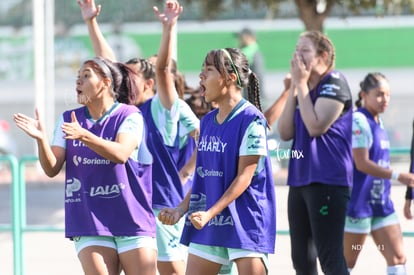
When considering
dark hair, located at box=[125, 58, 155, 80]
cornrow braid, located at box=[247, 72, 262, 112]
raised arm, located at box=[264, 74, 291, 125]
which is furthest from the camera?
raised arm, located at box=[264, 74, 291, 125]

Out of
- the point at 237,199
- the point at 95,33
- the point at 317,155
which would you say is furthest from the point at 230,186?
the point at 95,33

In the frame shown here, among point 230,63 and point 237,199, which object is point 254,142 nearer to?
point 237,199

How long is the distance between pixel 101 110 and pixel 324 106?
1585 millimetres

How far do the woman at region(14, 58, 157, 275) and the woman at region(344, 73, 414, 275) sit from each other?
2253 millimetres

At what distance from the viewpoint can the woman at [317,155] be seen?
686 cm

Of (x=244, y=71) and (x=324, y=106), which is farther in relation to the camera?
(x=324, y=106)

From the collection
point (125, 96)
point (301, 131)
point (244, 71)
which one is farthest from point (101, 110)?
point (301, 131)

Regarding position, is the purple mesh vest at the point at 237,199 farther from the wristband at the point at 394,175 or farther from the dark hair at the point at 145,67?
the wristband at the point at 394,175

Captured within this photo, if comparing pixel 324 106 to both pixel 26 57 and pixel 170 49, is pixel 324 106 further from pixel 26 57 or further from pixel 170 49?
pixel 26 57

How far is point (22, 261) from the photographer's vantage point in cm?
938

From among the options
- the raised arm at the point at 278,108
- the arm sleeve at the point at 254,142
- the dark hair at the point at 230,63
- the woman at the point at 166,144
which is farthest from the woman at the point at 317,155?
the arm sleeve at the point at 254,142

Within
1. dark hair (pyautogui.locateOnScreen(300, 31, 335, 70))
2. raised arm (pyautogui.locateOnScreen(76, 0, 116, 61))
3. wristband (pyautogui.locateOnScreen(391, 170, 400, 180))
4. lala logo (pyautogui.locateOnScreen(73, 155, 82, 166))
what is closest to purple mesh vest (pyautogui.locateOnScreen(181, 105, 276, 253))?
lala logo (pyautogui.locateOnScreen(73, 155, 82, 166))

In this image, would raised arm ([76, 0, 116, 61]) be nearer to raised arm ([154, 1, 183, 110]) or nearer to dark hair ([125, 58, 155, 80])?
dark hair ([125, 58, 155, 80])

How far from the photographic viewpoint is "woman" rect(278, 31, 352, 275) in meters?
6.86
